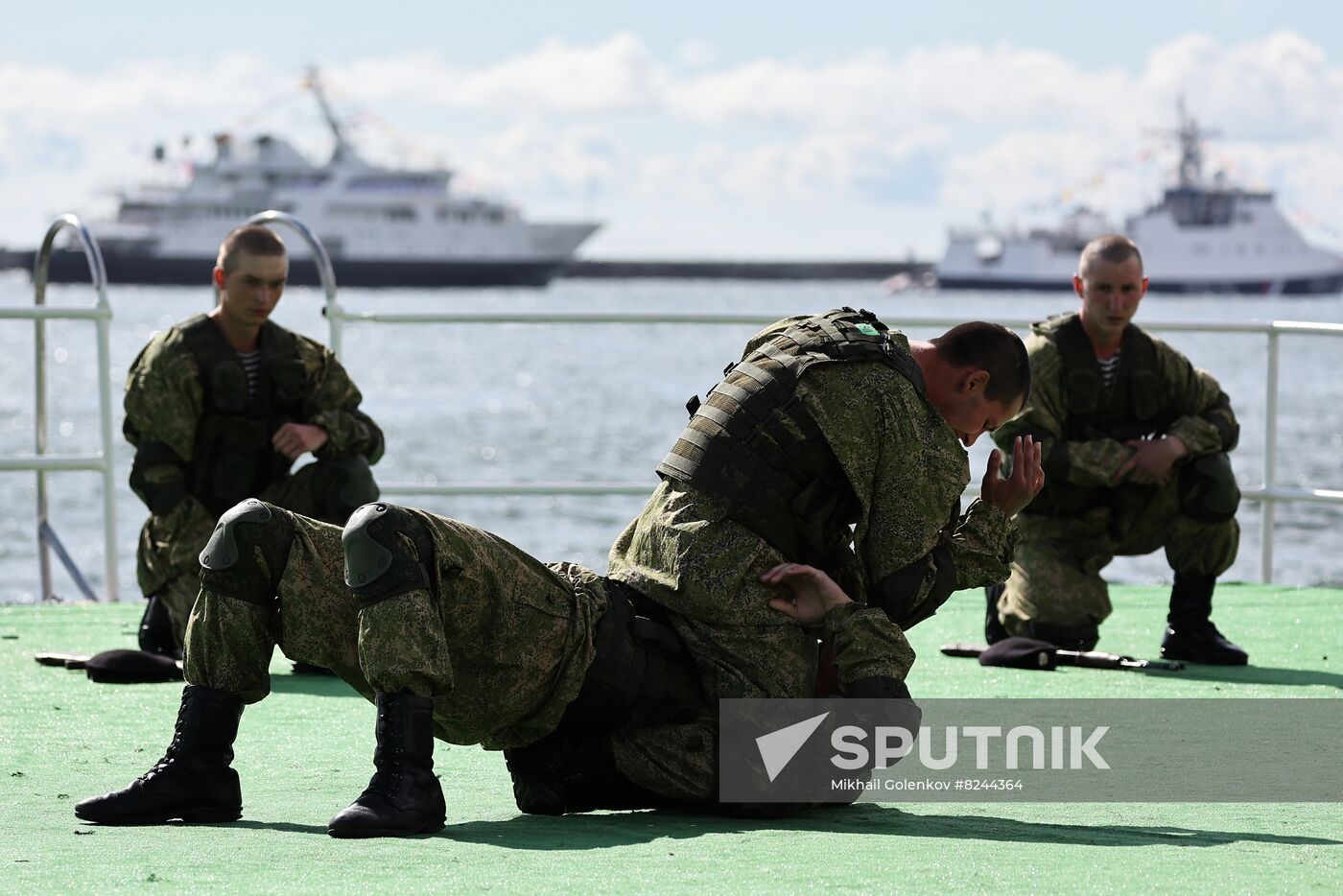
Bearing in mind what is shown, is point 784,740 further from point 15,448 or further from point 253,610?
point 15,448

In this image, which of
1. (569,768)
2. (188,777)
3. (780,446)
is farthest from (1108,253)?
(188,777)

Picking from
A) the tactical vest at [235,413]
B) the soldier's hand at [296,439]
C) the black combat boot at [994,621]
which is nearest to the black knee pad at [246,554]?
the soldier's hand at [296,439]

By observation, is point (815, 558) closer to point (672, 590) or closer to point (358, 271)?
point (672, 590)

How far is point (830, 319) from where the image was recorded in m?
3.23

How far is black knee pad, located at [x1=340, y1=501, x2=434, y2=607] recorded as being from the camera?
2834mm

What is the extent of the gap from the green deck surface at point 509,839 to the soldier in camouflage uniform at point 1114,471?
1.82 m

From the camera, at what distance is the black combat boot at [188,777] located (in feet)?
9.61

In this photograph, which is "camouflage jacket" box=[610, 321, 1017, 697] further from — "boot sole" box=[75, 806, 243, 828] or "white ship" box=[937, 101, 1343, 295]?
"white ship" box=[937, 101, 1343, 295]

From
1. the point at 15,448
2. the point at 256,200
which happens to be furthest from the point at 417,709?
the point at 256,200

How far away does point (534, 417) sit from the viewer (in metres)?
33.5

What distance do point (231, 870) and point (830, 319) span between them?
50.6 inches

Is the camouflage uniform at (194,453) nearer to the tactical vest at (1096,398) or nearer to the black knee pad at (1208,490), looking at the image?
the tactical vest at (1096,398)

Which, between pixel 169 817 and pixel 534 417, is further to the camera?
pixel 534 417

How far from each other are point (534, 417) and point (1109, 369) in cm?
2860
